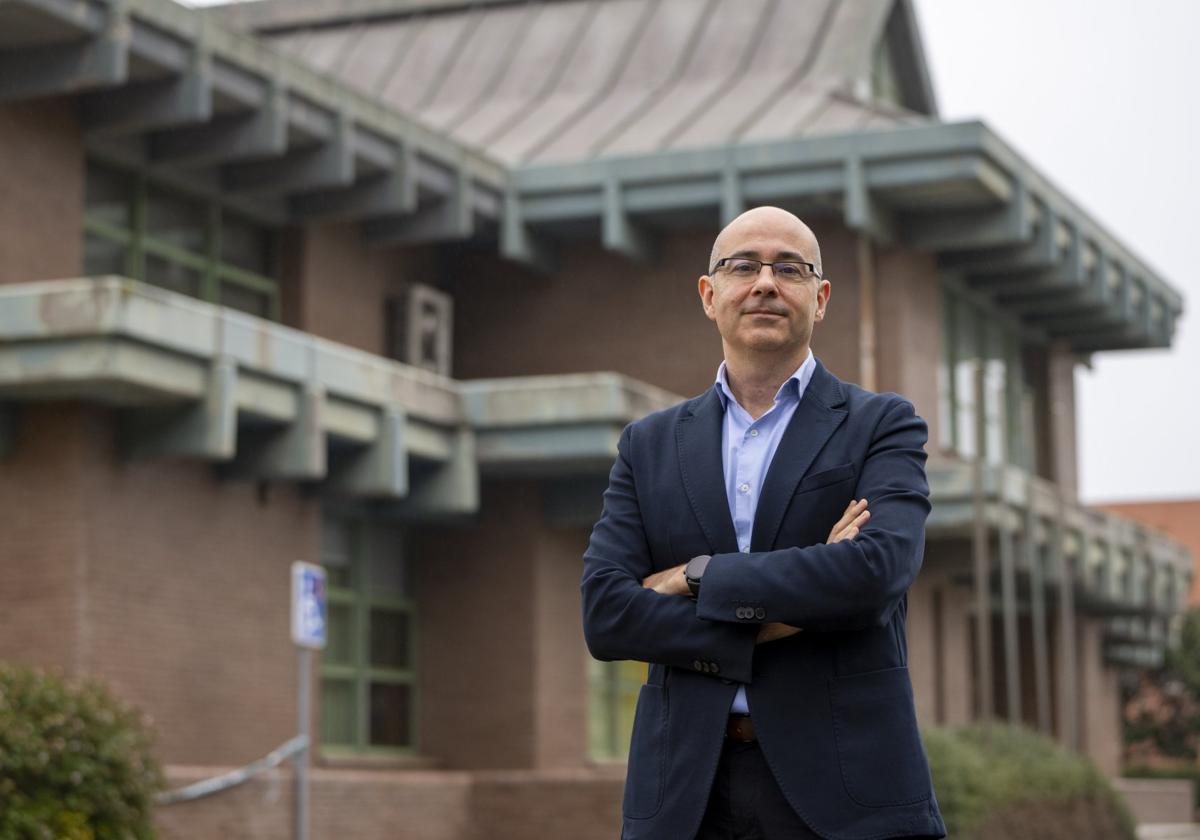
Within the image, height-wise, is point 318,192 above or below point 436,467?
above

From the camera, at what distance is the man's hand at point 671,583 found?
4.29 meters

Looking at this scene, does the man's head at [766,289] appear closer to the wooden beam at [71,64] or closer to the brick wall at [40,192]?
the wooden beam at [71,64]

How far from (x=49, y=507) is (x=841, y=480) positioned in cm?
1659

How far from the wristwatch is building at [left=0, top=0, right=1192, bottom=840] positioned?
14383mm

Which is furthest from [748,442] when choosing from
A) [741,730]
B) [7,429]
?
[7,429]

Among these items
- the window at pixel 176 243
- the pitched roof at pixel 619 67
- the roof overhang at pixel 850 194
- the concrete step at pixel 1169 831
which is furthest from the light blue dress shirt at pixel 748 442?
the concrete step at pixel 1169 831

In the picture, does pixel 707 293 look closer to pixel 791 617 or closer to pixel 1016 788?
pixel 791 617

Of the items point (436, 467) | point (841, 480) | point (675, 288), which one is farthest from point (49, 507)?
point (841, 480)

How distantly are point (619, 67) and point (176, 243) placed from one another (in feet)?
36.4

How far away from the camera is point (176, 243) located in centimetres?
2375

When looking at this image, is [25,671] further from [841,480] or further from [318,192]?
[841,480]

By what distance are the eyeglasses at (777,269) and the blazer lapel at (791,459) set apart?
0.27 m

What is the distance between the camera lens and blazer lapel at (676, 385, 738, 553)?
4336 millimetres

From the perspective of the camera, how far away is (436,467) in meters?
24.9
